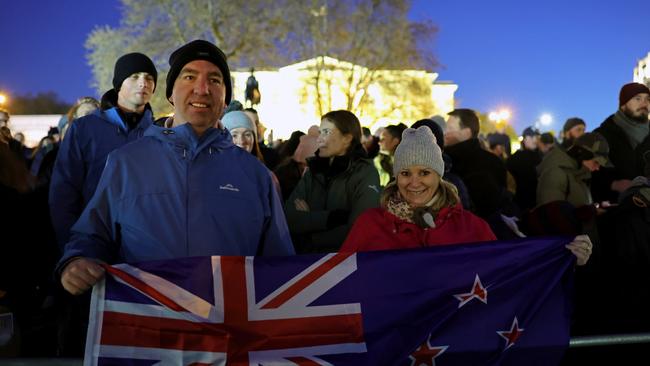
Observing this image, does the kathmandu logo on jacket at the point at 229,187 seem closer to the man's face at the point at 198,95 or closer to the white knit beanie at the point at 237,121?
the man's face at the point at 198,95

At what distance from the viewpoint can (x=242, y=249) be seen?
296 centimetres

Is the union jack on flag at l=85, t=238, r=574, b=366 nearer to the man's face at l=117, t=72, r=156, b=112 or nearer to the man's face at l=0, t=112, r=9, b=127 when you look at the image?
the man's face at l=117, t=72, r=156, b=112

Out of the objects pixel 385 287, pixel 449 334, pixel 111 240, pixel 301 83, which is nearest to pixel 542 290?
pixel 449 334

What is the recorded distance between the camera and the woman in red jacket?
3.65m

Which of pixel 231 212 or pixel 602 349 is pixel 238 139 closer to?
pixel 231 212

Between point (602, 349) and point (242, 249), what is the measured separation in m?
2.58

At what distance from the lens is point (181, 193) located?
110 inches

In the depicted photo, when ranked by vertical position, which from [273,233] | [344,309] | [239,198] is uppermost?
[239,198]

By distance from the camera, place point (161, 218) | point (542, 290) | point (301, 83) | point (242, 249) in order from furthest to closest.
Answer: point (301, 83) < point (542, 290) < point (242, 249) < point (161, 218)

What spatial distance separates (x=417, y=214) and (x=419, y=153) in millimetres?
381

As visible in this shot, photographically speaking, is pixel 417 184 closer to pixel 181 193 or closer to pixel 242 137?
pixel 181 193

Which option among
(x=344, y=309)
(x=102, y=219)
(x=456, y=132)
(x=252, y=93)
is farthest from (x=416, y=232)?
(x=252, y=93)

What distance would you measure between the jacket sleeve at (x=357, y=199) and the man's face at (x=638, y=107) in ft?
12.7

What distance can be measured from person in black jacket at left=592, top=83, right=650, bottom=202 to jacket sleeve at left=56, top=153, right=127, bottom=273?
5686 mm
